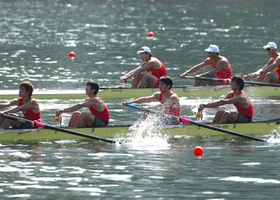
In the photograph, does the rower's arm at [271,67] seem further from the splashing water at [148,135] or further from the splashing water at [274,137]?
the splashing water at [148,135]

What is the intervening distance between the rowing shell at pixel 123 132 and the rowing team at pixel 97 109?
23 centimetres

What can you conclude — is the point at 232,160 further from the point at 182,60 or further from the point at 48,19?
the point at 48,19

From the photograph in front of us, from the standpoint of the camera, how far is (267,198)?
17.8 meters

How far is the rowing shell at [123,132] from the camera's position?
73.7ft

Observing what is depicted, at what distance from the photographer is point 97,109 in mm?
22953

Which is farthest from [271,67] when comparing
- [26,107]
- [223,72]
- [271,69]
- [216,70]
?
[26,107]

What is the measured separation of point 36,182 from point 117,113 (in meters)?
9.58

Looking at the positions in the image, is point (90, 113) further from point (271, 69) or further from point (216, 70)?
point (271, 69)

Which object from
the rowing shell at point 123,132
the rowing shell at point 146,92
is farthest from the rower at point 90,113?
the rowing shell at point 146,92

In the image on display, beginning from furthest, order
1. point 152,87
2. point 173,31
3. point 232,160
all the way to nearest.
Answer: point 173,31 < point 152,87 < point 232,160

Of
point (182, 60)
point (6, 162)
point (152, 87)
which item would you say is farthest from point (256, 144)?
point (182, 60)

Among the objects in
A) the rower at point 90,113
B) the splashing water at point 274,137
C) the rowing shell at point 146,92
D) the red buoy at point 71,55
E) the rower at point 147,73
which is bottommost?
the splashing water at point 274,137

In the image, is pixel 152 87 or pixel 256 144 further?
pixel 152 87

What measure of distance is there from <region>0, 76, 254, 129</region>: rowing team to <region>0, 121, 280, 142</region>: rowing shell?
0.23 m
